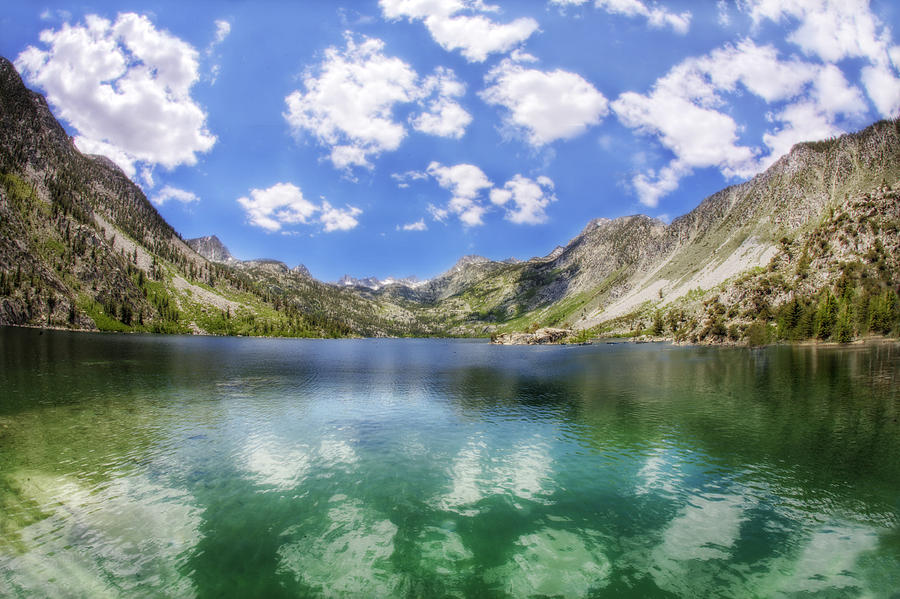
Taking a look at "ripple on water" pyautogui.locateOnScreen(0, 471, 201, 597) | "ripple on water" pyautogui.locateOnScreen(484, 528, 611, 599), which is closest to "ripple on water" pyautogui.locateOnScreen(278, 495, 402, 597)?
"ripple on water" pyautogui.locateOnScreen(0, 471, 201, 597)

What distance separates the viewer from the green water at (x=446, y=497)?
17000 mm

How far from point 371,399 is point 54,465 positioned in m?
34.9

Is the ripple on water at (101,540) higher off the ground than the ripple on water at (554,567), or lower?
higher

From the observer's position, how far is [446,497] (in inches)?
1008

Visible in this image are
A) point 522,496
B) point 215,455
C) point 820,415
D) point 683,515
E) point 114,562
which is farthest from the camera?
point 820,415

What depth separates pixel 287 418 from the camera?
45.1m

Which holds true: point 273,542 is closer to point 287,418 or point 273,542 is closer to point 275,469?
point 275,469

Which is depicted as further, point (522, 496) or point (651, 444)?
point (651, 444)

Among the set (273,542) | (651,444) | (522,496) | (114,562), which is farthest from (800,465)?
(114,562)

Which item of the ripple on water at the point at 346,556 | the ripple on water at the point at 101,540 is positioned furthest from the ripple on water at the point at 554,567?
the ripple on water at the point at 101,540

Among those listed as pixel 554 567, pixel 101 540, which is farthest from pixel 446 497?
pixel 101 540

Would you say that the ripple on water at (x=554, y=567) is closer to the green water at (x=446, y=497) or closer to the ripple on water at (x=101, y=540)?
the green water at (x=446, y=497)

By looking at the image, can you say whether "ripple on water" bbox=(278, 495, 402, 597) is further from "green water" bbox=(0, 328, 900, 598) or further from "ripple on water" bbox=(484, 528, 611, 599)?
"ripple on water" bbox=(484, 528, 611, 599)

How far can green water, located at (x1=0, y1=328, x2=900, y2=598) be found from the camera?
55.8 ft
